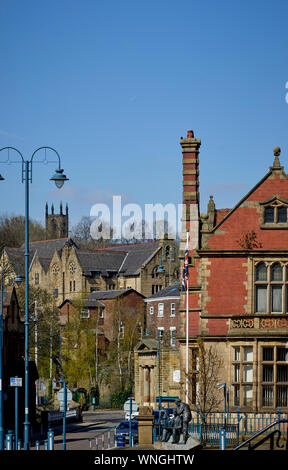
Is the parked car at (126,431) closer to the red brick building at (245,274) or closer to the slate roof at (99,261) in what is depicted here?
the red brick building at (245,274)

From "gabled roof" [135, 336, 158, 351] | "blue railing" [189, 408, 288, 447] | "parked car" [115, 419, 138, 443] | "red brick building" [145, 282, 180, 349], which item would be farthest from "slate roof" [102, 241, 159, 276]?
"blue railing" [189, 408, 288, 447]

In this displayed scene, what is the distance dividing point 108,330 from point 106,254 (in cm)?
2808

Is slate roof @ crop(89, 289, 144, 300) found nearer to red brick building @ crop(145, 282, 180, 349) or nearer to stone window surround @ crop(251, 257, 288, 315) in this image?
red brick building @ crop(145, 282, 180, 349)

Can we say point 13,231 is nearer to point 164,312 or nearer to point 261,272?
point 164,312

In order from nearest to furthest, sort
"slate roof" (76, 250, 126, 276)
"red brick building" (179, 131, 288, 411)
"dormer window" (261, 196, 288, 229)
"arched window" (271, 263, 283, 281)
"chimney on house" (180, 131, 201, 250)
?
"red brick building" (179, 131, 288, 411) < "arched window" (271, 263, 283, 281) < "dormer window" (261, 196, 288, 229) < "chimney on house" (180, 131, 201, 250) < "slate roof" (76, 250, 126, 276)

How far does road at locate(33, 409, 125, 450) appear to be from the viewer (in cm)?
4666

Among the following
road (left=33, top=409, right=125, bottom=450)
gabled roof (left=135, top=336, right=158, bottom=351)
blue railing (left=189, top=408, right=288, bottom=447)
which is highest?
gabled roof (left=135, top=336, right=158, bottom=351)

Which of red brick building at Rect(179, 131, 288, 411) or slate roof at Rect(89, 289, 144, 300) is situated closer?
red brick building at Rect(179, 131, 288, 411)

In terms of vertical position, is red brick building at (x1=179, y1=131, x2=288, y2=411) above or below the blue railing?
above

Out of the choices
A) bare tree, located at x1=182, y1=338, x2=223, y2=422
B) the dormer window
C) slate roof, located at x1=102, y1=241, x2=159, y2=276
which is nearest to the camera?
bare tree, located at x1=182, y1=338, x2=223, y2=422

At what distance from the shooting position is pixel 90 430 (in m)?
59.8

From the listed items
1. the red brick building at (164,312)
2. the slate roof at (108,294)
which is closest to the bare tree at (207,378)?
the red brick building at (164,312)

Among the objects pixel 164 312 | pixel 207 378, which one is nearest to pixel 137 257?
pixel 164 312

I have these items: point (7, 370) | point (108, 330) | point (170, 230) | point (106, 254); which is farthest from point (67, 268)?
point (7, 370)
